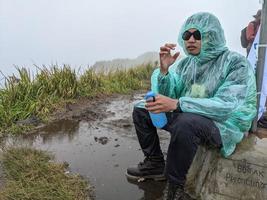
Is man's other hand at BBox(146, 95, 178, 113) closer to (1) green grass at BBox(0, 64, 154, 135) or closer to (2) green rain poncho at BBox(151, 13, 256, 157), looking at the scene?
(2) green rain poncho at BBox(151, 13, 256, 157)

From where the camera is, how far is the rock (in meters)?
2.78

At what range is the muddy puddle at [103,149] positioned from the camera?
349 cm

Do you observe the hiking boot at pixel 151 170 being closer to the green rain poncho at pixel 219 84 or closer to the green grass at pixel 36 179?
the green grass at pixel 36 179

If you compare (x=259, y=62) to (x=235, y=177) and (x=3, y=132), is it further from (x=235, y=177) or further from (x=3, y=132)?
(x=3, y=132)

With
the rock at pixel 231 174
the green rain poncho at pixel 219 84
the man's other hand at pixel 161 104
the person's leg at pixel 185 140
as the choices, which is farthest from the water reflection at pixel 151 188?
the man's other hand at pixel 161 104

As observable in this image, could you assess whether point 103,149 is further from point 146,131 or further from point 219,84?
point 219,84

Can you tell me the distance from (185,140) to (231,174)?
468mm

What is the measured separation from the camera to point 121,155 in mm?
4309

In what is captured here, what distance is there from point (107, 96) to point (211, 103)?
4907mm

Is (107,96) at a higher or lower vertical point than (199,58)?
lower

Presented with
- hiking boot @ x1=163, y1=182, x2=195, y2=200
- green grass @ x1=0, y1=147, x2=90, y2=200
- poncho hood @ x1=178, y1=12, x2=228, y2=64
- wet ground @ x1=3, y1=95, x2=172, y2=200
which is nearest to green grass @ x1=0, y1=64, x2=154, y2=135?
wet ground @ x1=3, y1=95, x2=172, y2=200

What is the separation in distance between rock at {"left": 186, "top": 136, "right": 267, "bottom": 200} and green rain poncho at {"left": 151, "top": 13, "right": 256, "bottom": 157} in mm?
98

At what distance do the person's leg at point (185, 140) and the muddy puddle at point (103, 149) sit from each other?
0.63 meters

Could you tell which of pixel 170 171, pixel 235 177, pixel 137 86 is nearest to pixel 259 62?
pixel 235 177
